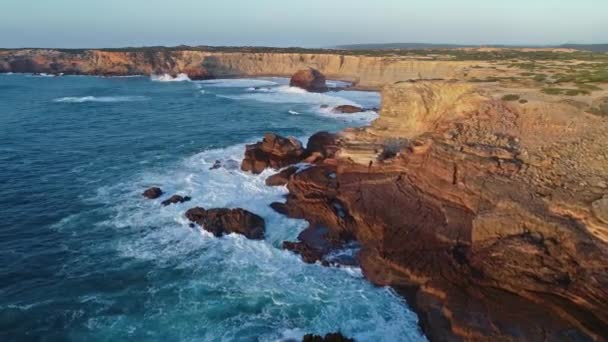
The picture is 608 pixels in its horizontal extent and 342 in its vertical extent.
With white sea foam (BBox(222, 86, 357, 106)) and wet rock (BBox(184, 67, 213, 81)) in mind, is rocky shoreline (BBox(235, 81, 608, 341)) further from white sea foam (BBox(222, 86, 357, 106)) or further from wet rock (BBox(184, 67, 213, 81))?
wet rock (BBox(184, 67, 213, 81))

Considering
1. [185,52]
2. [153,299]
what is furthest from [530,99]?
[185,52]

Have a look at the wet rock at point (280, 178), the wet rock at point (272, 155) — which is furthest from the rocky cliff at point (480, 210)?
the wet rock at point (272, 155)

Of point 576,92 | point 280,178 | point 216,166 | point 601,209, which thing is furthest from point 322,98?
point 601,209

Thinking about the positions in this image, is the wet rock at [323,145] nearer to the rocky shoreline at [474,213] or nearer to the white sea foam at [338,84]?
the rocky shoreline at [474,213]

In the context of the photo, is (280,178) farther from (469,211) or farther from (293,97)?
(293,97)

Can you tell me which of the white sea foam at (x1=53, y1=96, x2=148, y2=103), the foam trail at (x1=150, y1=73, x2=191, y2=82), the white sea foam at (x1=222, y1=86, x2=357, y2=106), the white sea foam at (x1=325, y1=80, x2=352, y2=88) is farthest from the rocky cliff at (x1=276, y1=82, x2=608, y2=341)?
the foam trail at (x1=150, y1=73, x2=191, y2=82)

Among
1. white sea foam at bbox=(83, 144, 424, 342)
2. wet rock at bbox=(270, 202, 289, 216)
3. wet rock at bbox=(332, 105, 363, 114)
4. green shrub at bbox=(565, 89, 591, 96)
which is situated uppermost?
green shrub at bbox=(565, 89, 591, 96)
